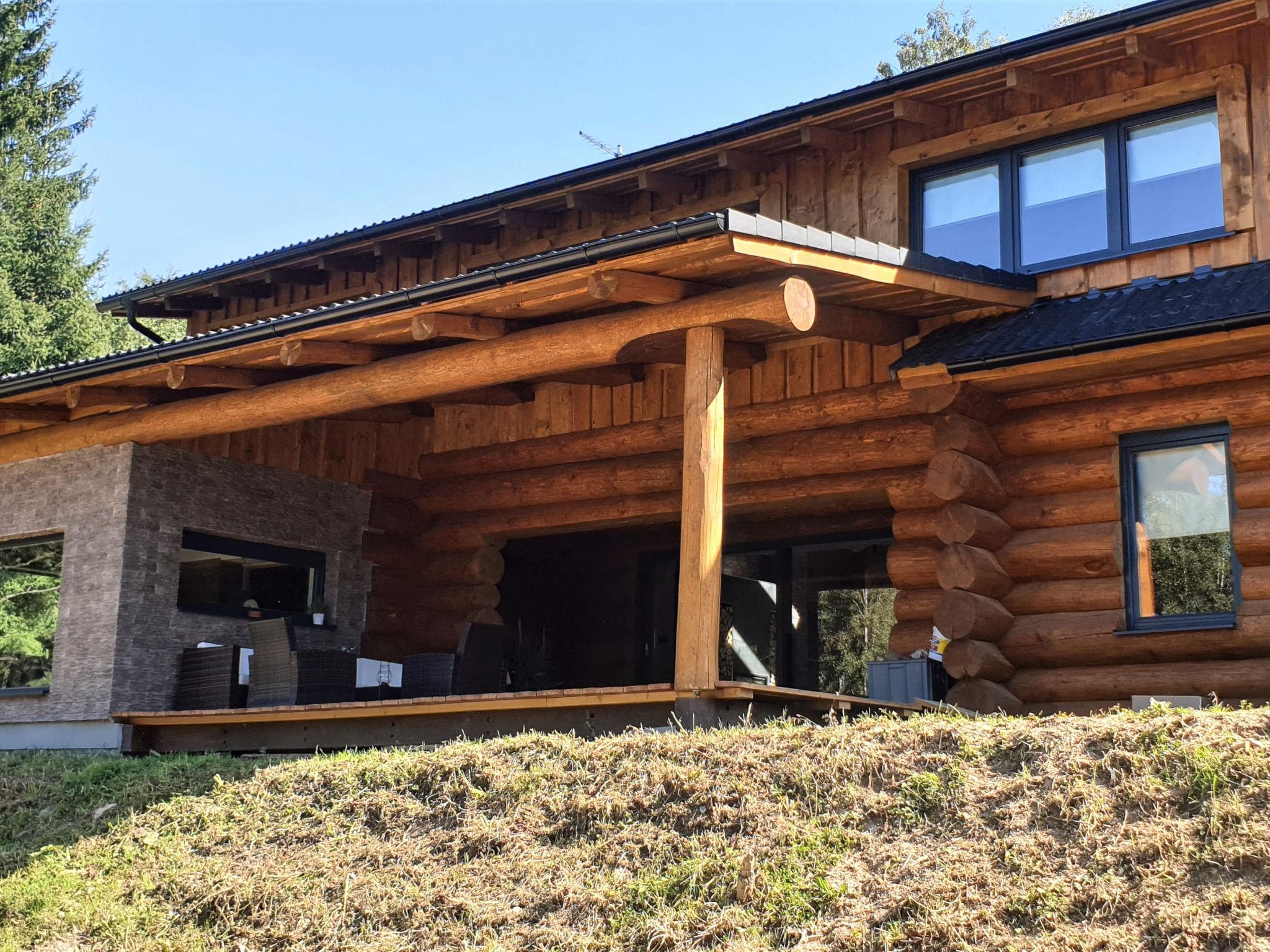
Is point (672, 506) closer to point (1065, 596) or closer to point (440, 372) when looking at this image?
point (440, 372)

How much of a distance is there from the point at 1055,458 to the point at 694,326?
A: 10.5 feet

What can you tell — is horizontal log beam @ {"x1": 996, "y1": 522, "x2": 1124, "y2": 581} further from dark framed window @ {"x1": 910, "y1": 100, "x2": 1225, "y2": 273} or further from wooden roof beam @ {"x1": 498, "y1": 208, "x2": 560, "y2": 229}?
wooden roof beam @ {"x1": 498, "y1": 208, "x2": 560, "y2": 229}

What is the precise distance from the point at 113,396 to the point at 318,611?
A: 9.15ft

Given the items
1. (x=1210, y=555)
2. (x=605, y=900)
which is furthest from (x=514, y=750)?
(x=1210, y=555)

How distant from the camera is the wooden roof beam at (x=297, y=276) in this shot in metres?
15.5

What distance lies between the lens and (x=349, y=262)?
50.1ft

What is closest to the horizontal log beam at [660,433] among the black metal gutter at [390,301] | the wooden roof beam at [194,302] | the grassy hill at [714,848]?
the black metal gutter at [390,301]

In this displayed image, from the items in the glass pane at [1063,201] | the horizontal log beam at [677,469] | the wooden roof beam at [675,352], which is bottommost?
the horizontal log beam at [677,469]

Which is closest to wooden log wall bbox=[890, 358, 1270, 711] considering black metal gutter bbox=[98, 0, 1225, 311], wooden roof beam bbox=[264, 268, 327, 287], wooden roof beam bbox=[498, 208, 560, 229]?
black metal gutter bbox=[98, 0, 1225, 311]

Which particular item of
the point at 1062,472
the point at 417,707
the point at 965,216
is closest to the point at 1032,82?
the point at 965,216

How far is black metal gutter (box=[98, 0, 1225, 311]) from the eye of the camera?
10344mm

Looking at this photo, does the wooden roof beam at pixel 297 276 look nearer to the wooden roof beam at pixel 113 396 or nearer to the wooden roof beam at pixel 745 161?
the wooden roof beam at pixel 113 396

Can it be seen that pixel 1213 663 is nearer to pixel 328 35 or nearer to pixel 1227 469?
pixel 1227 469

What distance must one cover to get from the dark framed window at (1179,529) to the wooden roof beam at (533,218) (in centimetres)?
598
